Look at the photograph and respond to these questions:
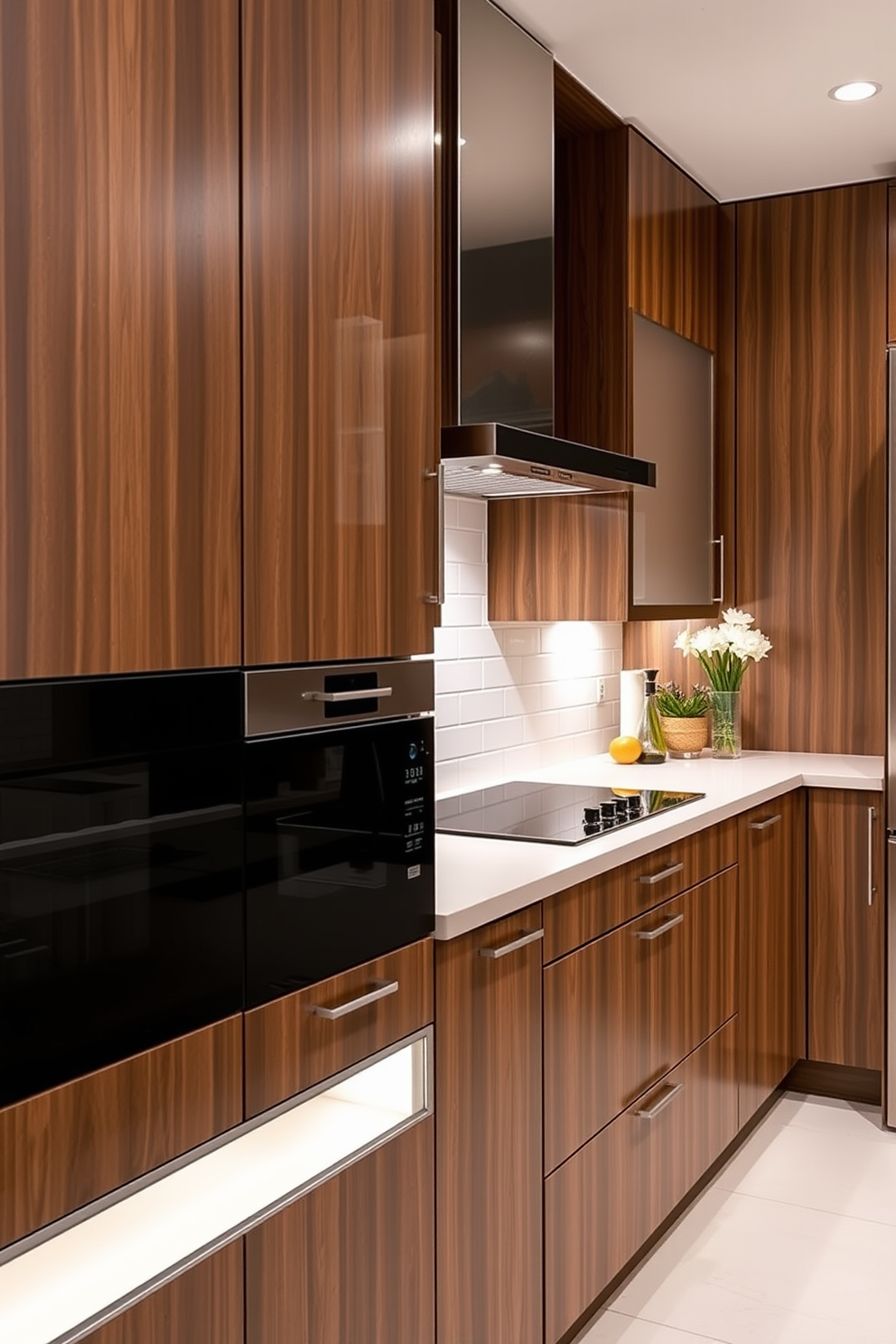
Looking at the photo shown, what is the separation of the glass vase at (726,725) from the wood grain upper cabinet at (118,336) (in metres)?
2.69

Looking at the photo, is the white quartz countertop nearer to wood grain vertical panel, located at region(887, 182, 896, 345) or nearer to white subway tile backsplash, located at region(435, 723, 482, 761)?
white subway tile backsplash, located at region(435, 723, 482, 761)

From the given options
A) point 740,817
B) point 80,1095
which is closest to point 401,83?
point 80,1095

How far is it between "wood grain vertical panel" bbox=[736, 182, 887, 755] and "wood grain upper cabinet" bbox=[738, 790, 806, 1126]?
0.50m

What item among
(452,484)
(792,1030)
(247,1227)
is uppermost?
(452,484)

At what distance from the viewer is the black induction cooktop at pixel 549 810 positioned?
2535 mm

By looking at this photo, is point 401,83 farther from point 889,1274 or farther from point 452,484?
point 889,1274

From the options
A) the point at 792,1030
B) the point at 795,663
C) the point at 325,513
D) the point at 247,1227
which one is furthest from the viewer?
the point at 795,663

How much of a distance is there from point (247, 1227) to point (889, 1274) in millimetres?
1819

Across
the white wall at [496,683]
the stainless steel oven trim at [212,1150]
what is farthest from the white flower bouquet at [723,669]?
the stainless steel oven trim at [212,1150]

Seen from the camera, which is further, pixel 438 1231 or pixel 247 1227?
pixel 438 1231

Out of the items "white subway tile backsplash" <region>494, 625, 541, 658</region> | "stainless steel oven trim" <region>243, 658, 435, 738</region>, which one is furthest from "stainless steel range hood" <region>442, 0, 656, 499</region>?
"stainless steel oven trim" <region>243, 658, 435, 738</region>

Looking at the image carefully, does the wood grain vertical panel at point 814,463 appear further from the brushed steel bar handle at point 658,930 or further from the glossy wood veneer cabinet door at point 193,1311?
the glossy wood veneer cabinet door at point 193,1311

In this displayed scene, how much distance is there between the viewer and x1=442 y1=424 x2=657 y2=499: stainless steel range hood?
234 cm

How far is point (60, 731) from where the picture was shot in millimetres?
1222
